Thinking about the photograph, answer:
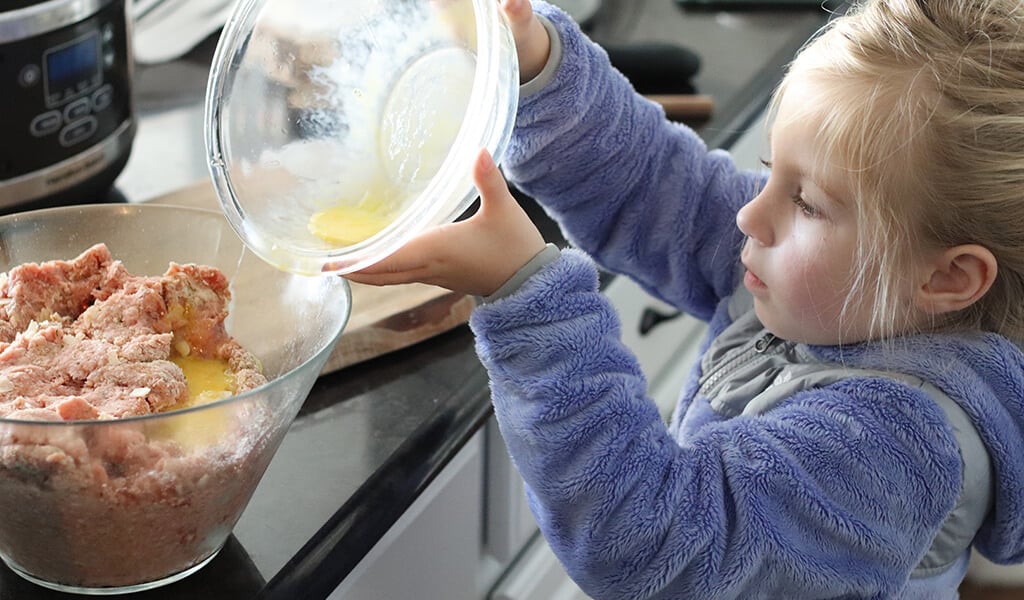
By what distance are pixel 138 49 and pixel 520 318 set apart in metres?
1.05

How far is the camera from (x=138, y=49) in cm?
160

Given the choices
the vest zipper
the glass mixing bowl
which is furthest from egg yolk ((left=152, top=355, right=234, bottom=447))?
the vest zipper

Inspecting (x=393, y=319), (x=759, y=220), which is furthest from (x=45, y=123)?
(x=759, y=220)

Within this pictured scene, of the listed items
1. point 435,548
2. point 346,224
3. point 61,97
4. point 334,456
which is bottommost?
point 435,548

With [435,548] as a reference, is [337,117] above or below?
above

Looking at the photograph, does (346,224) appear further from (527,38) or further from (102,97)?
(102,97)

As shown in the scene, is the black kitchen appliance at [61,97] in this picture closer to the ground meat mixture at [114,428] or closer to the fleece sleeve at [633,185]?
the ground meat mixture at [114,428]

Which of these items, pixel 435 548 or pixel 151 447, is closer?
pixel 151 447

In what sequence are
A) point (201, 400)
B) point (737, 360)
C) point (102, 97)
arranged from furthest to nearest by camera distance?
1. point (102, 97)
2. point (737, 360)
3. point (201, 400)

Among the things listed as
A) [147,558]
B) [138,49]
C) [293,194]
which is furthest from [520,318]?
[138,49]

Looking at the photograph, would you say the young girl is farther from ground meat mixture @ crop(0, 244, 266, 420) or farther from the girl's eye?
ground meat mixture @ crop(0, 244, 266, 420)

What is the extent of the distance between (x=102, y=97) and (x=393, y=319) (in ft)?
1.22

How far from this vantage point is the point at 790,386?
0.88 meters

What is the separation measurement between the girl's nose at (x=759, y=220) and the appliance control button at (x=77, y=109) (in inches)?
24.3
